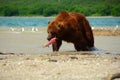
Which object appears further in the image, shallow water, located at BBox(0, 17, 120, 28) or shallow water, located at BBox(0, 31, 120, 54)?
shallow water, located at BBox(0, 17, 120, 28)

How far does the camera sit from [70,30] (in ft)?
45.9

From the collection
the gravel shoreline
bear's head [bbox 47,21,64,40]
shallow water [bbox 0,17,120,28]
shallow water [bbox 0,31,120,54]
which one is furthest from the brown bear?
shallow water [bbox 0,17,120,28]

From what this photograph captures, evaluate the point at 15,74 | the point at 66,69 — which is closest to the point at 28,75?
the point at 15,74

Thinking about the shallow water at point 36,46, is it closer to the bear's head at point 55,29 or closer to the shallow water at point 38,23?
the bear's head at point 55,29

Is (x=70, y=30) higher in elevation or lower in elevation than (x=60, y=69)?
lower

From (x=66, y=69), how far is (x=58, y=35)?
158 inches

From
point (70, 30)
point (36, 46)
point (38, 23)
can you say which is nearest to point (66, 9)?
point (38, 23)

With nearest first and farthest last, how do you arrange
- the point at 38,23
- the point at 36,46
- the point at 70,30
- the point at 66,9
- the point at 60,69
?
the point at 60,69 < the point at 70,30 < the point at 36,46 < the point at 38,23 < the point at 66,9

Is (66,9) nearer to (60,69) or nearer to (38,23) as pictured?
(38,23)

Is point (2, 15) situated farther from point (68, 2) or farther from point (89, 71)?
point (89, 71)

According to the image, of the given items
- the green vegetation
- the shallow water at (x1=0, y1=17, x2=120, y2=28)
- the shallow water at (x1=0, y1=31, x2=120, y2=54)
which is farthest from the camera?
the green vegetation

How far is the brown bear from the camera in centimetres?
1384

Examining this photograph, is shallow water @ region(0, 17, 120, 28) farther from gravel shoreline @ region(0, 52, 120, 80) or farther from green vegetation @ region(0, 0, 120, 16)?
gravel shoreline @ region(0, 52, 120, 80)

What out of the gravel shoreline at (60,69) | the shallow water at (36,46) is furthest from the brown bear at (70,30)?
the gravel shoreline at (60,69)
